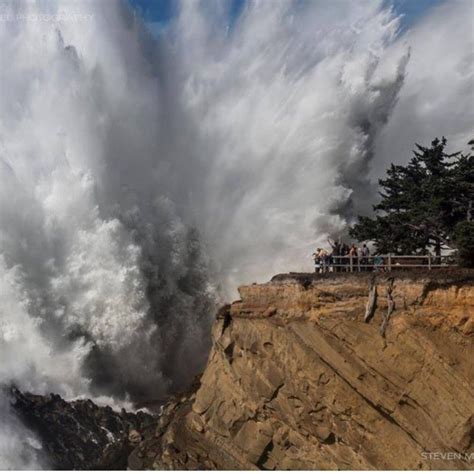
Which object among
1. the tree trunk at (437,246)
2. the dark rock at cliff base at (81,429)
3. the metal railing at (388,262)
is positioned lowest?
the dark rock at cliff base at (81,429)

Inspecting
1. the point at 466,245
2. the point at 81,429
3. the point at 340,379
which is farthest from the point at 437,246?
the point at 81,429

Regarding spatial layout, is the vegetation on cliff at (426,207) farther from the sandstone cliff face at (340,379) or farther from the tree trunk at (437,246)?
the sandstone cliff face at (340,379)

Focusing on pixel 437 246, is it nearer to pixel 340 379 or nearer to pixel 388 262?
pixel 388 262

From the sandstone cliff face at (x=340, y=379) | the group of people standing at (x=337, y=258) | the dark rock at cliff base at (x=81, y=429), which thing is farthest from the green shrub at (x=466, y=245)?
the dark rock at cliff base at (x=81, y=429)

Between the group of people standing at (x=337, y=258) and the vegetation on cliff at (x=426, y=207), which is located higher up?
the vegetation on cliff at (x=426, y=207)

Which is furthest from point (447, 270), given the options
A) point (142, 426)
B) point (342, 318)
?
point (142, 426)

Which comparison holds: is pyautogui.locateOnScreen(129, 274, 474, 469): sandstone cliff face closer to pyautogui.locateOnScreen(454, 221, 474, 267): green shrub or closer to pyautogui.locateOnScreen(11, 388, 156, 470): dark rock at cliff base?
pyautogui.locateOnScreen(454, 221, 474, 267): green shrub
